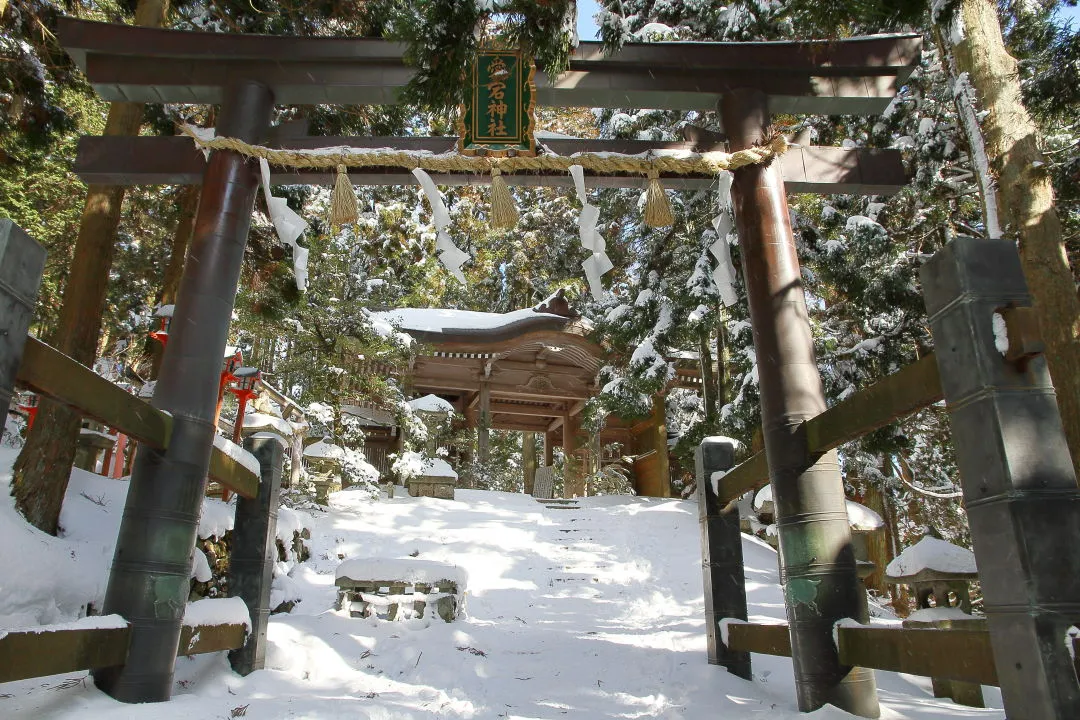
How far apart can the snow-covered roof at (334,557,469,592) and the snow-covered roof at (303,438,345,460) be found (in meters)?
5.79

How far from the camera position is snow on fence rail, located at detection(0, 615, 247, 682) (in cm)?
225

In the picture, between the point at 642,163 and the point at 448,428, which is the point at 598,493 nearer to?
the point at 448,428

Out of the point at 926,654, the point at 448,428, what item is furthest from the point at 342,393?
the point at 926,654

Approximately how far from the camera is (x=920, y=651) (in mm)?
2426

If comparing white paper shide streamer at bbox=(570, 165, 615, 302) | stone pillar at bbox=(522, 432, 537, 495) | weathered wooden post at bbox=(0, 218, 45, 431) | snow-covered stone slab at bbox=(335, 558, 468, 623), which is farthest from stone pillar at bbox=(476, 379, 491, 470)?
weathered wooden post at bbox=(0, 218, 45, 431)

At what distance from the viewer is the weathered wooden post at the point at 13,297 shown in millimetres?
2197

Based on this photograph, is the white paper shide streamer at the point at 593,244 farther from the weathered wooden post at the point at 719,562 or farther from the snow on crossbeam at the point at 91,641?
Result: the snow on crossbeam at the point at 91,641

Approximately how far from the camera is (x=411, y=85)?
3738mm

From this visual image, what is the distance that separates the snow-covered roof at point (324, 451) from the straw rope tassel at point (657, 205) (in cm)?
852

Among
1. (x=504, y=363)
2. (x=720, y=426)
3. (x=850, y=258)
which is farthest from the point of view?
(x=504, y=363)

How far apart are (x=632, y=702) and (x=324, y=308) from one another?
8.81 metres

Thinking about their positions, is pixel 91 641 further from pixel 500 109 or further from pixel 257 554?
pixel 500 109

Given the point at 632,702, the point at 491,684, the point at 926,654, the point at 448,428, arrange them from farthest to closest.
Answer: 1. the point at 448,428
2. the point at 491,684
3. the point at 632,702
4. the point at 926,654

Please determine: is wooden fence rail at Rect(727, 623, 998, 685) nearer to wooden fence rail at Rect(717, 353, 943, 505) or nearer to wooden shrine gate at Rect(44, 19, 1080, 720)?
wooden shrine gate at Rect(44, 19, 1080, 720)
